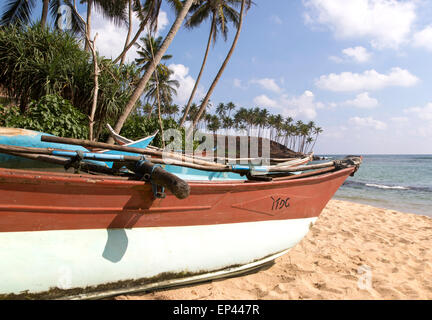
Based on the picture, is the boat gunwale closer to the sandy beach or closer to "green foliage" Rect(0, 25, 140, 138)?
the sandy beach

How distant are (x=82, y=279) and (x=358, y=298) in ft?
8.75

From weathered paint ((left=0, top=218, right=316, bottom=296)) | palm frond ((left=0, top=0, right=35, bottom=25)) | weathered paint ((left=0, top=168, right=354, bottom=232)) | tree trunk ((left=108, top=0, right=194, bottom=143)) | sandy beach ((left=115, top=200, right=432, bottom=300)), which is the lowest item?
sandy beach ((left=115, top=200, right=432, bottom=300))

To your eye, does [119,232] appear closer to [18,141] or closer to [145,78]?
[18,141]

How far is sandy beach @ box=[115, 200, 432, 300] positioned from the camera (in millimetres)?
2583

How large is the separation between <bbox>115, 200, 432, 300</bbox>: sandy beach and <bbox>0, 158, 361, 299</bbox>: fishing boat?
229 mm

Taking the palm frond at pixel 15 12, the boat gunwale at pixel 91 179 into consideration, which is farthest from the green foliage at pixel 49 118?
the palm frond at pixel 15 12

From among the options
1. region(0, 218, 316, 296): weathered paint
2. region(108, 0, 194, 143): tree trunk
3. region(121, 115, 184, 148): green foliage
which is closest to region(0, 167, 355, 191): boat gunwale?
region(0, 218, 316, 296): weathered paint

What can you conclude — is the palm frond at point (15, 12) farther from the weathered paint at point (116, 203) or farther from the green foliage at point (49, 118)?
the weathered paint at point (116, 203)

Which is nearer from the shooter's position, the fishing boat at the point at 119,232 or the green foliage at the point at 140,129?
the fishing boat at the point at 119,232

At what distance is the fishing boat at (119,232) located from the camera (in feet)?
5.31

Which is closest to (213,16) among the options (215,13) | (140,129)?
(215,13)

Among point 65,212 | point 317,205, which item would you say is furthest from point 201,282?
point 317,205

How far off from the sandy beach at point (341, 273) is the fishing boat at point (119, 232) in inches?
9.0
